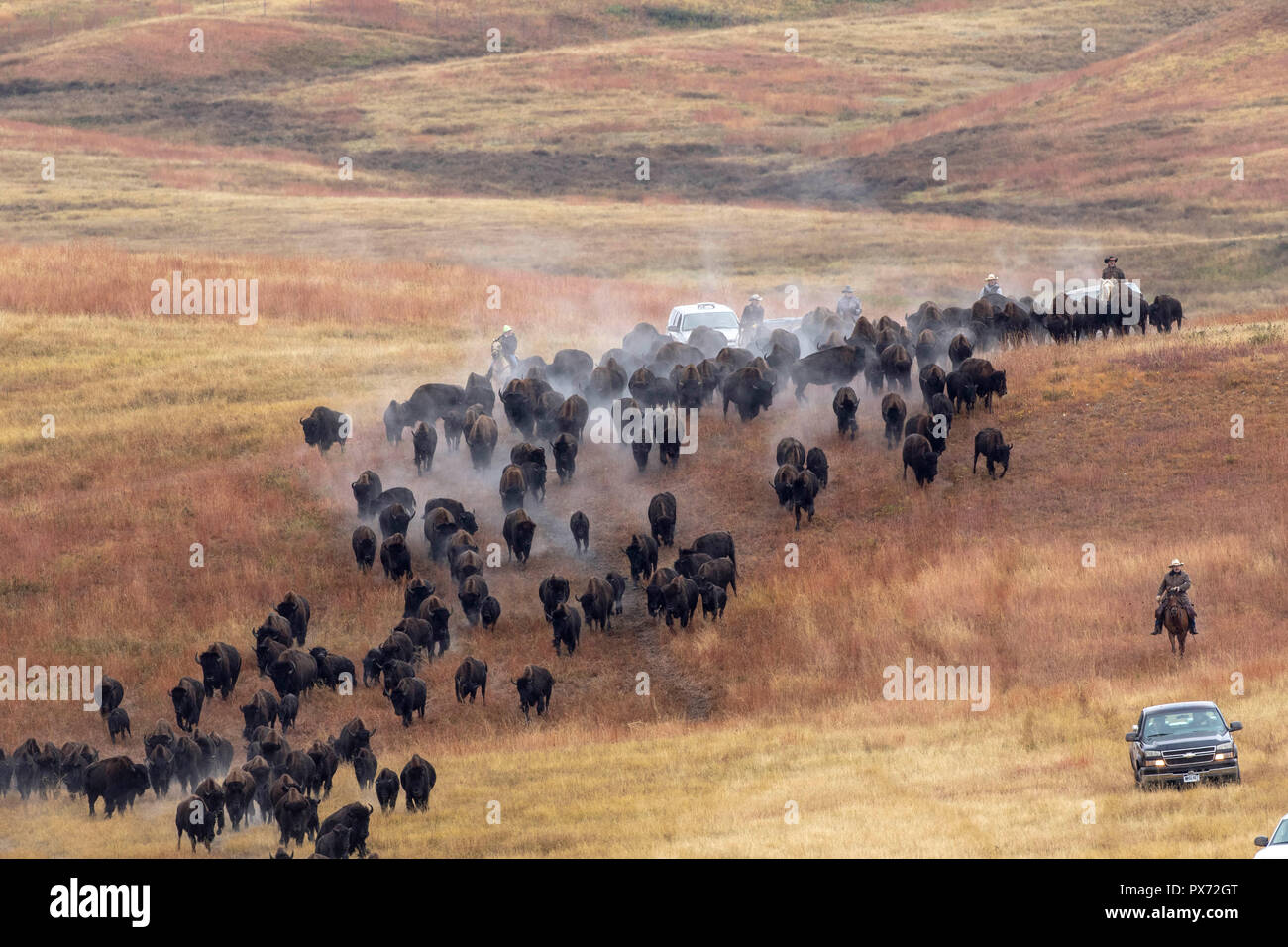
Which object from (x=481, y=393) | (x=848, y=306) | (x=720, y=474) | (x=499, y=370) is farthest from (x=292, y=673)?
(x=848, y=306)

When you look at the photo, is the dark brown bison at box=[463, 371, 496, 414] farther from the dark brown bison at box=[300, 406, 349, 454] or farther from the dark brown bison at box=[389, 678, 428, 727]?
the dark brown bison at box=[389, 678, 428, 727]

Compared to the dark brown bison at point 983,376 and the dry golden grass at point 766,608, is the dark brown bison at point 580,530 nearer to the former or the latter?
the dry golden grass at point 766,608

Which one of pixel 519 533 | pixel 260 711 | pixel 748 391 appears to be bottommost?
pixel 260 711

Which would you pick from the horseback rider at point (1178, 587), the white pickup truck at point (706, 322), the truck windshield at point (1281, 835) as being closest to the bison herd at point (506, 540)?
the white pickup truck at point (706, 322)

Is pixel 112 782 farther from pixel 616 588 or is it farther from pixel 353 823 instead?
pixel 616 588

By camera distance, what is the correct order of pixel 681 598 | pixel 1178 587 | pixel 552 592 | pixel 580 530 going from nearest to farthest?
pixel 1178 587 → pixel 681 598 → pixel 552 592 → pixel 580 530

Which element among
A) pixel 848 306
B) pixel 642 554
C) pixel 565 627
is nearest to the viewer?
pixel 565 627

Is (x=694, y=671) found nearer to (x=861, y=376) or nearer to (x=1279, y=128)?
(x=861, y=376)
